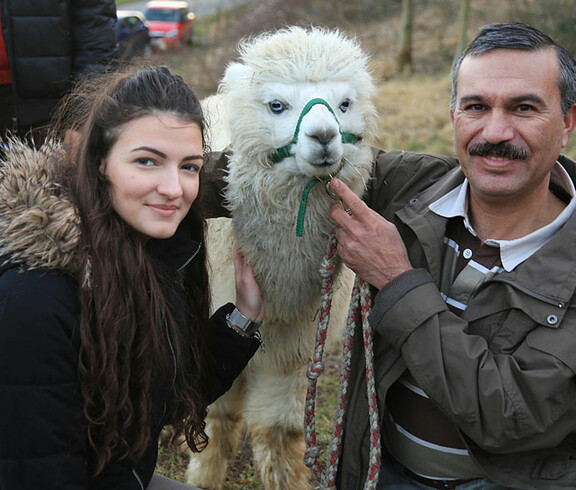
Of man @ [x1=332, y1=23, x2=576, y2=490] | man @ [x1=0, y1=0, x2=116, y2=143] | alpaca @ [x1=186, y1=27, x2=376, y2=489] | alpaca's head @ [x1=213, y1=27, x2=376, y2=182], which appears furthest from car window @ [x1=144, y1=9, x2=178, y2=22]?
man @ [x1=332, y1=23, x2=576, y2=490]

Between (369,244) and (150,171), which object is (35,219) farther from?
(369,244)

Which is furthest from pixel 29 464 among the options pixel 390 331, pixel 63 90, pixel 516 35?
pixel 63 90

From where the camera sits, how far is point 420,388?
75.4 inches

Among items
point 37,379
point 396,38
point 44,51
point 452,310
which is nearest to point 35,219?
point 37,379

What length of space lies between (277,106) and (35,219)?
0.85 m

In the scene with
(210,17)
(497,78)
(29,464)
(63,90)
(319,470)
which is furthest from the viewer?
(210,17)

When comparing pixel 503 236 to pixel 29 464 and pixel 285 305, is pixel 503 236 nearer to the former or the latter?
pixel 285 305

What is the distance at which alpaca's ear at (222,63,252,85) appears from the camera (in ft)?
7.31

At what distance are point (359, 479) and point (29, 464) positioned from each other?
0.96 metres

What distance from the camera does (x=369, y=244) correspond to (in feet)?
6.28

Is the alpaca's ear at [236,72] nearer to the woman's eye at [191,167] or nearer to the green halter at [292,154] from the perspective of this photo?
the green halter at [292,154]

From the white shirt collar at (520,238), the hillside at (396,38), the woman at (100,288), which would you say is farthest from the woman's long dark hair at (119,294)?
the hillside at (396,38)

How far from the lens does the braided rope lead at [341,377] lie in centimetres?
191

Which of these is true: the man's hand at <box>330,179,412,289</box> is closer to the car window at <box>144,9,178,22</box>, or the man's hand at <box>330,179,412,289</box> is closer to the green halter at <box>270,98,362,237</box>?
the green halter at <box>270,98,362,237</box>
